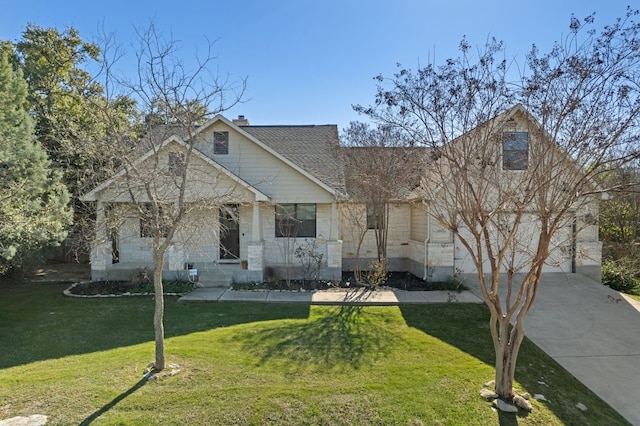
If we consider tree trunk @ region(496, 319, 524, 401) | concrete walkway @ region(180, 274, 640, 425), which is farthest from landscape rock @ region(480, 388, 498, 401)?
concrete walkway @ region(180, 274, 640, 425)

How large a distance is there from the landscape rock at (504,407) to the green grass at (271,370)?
0.42 ft

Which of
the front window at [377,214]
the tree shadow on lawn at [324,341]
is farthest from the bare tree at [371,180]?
the tree shadow on lawn at [324,341]

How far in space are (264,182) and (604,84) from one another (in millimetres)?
11445

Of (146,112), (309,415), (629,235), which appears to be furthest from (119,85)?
(629,235)

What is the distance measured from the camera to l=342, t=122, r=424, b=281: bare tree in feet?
43.4

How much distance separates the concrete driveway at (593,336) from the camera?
607 cm

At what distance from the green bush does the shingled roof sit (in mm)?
10822

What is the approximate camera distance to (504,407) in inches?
200

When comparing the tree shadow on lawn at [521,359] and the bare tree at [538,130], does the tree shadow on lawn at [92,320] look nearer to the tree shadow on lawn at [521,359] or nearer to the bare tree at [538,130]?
the tree shadow on lawn at [521,359]

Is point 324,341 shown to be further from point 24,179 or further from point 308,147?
point 308,147

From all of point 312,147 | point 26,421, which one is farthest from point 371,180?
point 26,421

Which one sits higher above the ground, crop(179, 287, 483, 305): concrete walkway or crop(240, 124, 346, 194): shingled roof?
crop(240, 124, 346, 194): shingled roof

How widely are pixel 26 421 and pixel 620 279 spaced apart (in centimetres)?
1789

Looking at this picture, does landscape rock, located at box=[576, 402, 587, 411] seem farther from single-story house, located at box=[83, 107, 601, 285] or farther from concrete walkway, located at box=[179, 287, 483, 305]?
single-story house, located at box=[83, 107, 601, 285]
